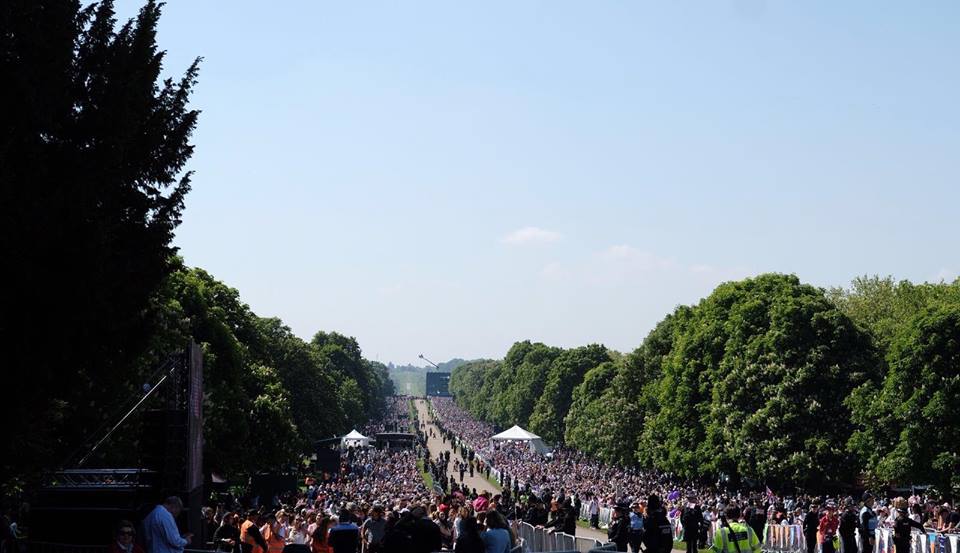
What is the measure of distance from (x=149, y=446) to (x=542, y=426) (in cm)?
11879

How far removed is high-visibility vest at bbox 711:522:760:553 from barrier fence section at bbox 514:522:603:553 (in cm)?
195

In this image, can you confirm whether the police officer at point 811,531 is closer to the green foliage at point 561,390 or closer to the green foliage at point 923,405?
the green foliage at point 923,405

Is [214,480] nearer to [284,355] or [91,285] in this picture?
[91,285]

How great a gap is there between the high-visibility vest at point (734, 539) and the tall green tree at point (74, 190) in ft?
31.7

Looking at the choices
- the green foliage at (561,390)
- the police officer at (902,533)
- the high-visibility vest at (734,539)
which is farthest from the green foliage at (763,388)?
the green foliage at (561,390)

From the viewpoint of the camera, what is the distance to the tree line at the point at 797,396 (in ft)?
167

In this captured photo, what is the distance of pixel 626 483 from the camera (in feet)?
237

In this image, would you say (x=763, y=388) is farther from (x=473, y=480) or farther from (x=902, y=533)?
(x=902, y=533)

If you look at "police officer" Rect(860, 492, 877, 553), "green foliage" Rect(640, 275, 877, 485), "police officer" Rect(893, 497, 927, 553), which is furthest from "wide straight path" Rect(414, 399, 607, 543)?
"green foliage" Rect(640, 275, 877, 485)

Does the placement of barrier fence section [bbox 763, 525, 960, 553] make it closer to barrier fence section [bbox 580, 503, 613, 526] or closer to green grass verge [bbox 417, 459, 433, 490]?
barrier fence section [bbox 580, 503, 613, 526]

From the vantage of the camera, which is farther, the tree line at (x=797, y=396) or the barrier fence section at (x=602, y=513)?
the barrier fence section at (x=602, y=513)

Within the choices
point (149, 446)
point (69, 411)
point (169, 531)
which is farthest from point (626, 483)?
point (169, 531)

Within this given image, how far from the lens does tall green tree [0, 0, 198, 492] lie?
54.1ft

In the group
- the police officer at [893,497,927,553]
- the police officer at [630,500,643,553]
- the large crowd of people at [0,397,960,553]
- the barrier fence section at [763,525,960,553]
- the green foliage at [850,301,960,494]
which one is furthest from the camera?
the green foliage at [850,301,960,494]
